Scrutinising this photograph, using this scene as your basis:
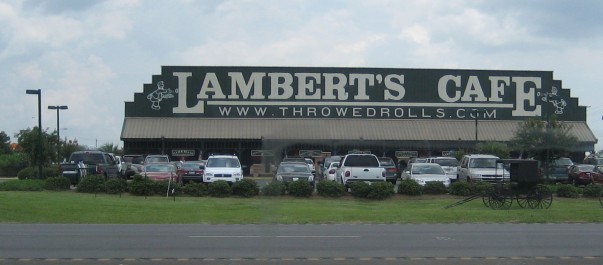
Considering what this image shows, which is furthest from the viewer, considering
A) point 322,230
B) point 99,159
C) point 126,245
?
point 99,159

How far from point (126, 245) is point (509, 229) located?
386 inches

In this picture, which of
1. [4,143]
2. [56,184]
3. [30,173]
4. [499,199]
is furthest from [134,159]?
[4,143]

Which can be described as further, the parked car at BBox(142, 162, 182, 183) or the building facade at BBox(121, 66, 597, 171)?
the building facade at BBox(121, 66, 597, 171)

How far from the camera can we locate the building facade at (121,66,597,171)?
5825cm

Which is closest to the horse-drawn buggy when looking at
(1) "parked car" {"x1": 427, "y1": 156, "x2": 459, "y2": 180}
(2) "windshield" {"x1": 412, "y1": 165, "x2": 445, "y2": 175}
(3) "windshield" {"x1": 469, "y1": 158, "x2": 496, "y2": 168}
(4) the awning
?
(2) "windshield" {"x1": 412, "y1": 165, "x2": 445, "y2": 175}

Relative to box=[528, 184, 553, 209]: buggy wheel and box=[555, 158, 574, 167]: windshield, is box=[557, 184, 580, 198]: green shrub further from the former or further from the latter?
box=[555, 158, 574, 167]: windshield

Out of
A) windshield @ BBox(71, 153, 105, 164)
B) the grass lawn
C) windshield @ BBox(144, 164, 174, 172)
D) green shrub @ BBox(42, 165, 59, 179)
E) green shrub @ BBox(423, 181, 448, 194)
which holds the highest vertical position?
windshield @ BBox(71, 153, 105, 164)

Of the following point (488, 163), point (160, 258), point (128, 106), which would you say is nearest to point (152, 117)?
point (128, 106)

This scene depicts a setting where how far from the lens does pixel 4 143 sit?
96875 mm

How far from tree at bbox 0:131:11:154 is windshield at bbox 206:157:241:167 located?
62.0 m

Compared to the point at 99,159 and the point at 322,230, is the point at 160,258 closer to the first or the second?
the point at 322,230

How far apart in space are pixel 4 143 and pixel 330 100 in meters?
55.9

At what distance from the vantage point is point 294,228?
64.2 ft

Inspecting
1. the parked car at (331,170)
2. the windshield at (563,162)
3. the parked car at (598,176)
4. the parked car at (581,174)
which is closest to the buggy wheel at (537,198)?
the parked car at (331,170)
